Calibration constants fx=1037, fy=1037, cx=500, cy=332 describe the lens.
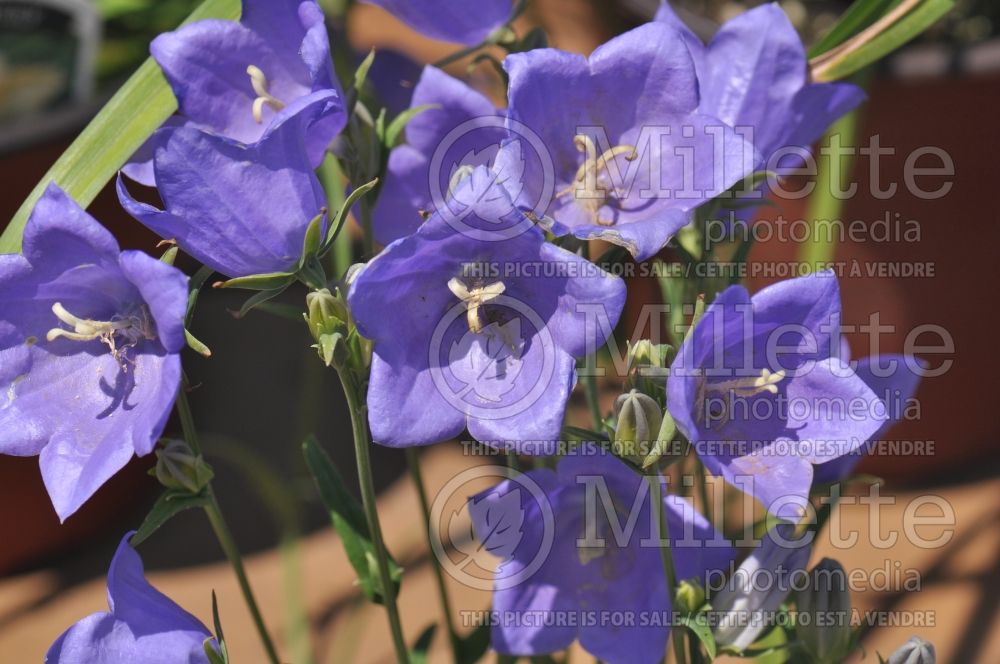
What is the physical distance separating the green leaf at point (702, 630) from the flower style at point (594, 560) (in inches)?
1.1

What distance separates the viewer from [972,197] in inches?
63.1

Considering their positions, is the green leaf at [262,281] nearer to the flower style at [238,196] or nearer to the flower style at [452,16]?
the flower style at [238,196]

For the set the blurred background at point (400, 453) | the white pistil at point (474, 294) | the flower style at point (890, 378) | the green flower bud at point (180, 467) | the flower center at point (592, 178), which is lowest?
the blurred background at point (400, 453)

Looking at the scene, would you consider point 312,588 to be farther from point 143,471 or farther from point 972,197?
point 972,197

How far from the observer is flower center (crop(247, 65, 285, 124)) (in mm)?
727

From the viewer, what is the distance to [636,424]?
0.61m

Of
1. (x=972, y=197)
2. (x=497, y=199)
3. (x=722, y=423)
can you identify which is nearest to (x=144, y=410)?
(x=497, y=199)

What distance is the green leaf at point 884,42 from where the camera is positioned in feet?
2.70

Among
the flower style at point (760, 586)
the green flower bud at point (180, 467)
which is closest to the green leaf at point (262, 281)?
the green flower bud at point (180, 467)

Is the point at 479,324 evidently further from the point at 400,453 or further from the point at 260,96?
the point at 400,453

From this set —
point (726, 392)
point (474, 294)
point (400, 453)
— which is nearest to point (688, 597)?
point (726, 392)

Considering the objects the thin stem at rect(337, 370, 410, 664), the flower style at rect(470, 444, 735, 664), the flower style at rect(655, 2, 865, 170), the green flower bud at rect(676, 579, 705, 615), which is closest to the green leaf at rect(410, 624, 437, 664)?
the thin stem at rect(337, 370, 410, 664)

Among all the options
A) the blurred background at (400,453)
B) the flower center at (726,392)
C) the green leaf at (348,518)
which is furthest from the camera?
the blurred background at (400,453)

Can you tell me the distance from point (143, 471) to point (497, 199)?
1.47 m
